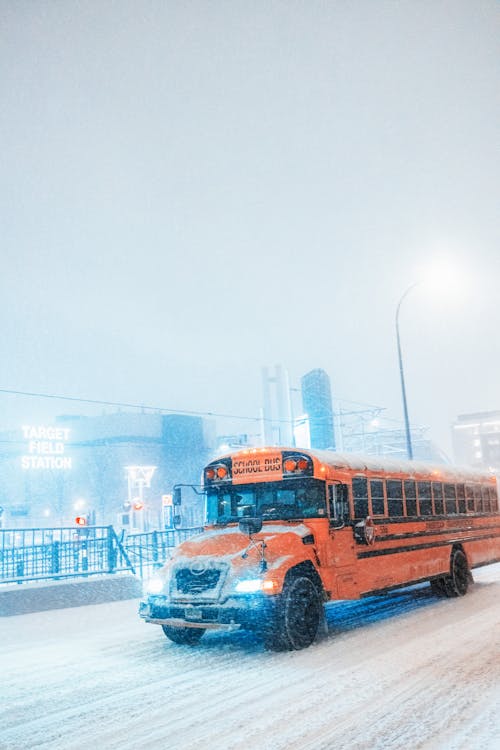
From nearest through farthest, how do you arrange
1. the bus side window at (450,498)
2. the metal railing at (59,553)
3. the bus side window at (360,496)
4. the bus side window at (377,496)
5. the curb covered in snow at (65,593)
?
the bus side window at (360,496) → the bus side window at (377,496) → the curb covered in snow at (65,593) → the bus side window at (450,498) → the metal railing at (59,553)

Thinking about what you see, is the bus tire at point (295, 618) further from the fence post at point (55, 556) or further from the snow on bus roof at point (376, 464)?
the fence post at point (55, 556)

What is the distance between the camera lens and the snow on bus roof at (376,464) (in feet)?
30.8

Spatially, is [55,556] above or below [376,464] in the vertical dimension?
below

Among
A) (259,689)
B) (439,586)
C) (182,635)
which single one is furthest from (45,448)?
(259,689)

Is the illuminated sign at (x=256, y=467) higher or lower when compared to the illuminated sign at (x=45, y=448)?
lower

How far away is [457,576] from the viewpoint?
1245 centimetres

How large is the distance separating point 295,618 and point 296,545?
0.88m

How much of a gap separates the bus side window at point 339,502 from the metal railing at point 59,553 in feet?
24.2

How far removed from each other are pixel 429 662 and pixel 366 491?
3417mm

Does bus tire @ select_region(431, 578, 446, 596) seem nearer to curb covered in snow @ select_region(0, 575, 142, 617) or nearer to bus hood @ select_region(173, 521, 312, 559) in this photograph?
bus hood @ select_region(173, 521, 312, 559)

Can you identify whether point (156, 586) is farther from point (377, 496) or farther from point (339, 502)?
point (377, 496)

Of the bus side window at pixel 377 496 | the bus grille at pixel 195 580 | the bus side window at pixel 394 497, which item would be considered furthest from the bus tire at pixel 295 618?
the bus side window at pixel 394 497

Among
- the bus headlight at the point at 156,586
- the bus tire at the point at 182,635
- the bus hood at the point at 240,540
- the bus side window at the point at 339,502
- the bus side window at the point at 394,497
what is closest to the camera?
the bus hood at the point at 240,540

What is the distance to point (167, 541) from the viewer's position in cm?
1845
